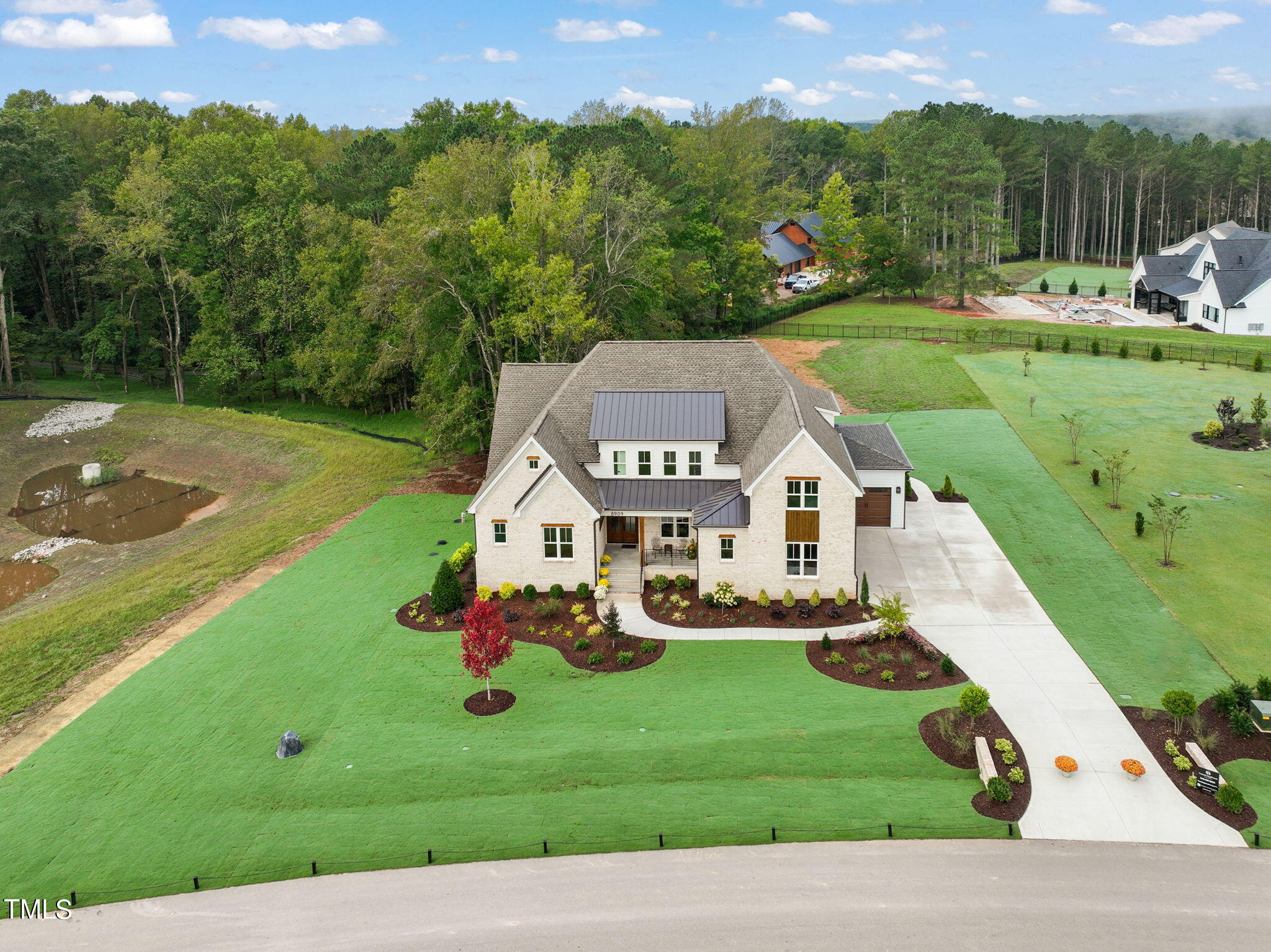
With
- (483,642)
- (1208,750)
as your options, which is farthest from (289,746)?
(1208,750)

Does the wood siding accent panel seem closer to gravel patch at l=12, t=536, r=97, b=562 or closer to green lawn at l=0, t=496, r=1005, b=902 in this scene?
green lawn at l=0, t=496, r=1005, b=902

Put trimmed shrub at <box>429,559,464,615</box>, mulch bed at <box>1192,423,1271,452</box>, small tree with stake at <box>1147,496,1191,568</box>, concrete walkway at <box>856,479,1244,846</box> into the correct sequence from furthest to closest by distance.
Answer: mulch bed at <box>1192,423,1271,452</box> → small tree with stake at <box>1147,496,1191,568</box> → trimmed shrub at <box>429,559,464,615</box> → concrete walkway at <box>856,479,1244,846</box>

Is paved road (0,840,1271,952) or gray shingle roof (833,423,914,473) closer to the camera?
paved road (0,840,1271,952)

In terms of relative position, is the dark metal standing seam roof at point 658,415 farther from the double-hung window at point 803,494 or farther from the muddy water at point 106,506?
the muddy water at point 106,506

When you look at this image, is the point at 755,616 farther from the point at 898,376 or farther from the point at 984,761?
the point at 898,376

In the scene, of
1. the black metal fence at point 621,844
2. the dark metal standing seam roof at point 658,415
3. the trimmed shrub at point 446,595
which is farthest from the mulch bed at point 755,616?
the black metal fence at point 621,844

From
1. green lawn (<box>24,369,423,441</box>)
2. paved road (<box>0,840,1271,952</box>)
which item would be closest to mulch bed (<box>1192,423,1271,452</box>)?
paved road (<box>0,840,1271,952</box>)

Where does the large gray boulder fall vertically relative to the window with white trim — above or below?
below
